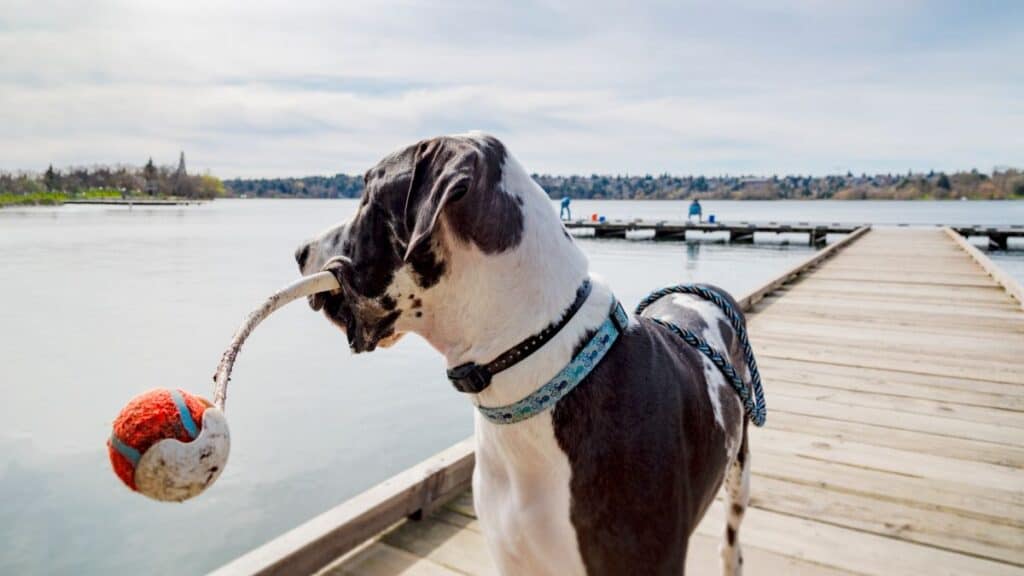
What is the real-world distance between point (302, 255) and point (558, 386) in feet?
2.61

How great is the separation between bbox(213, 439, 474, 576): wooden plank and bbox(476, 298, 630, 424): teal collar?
1.40m

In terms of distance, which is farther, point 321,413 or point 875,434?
point 321,413

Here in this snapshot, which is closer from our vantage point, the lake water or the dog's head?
the dog's head

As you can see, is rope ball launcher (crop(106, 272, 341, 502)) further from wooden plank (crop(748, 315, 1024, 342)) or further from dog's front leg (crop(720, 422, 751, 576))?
wooden plank (crop(748, 315, 1024, 342))

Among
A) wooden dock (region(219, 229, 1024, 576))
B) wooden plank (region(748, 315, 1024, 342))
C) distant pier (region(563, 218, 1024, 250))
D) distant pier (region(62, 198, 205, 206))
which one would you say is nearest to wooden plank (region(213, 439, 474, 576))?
wooden dock (region(219, 229, 1024, 576))

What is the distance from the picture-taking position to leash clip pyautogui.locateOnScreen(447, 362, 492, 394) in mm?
1638

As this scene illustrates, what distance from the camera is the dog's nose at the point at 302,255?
6.01 feet

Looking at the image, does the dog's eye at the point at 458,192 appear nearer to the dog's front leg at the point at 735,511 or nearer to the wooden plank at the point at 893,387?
the dog's front leg at the point at 735,511

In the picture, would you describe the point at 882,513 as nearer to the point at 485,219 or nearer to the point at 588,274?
the point at 588,274

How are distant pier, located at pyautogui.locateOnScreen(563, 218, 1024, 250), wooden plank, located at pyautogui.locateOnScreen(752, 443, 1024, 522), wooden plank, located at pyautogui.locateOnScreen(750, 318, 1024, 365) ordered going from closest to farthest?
wooden plank, located at pyautogui.locateOnScreen(752, 443, 1024, 522) → wooden plank, located at pyautogui.locateOnScreen(750, 318, 1024, 365) → distant pier, located at pyautogui.locateOnScreen(563, 218, 1024, 250)

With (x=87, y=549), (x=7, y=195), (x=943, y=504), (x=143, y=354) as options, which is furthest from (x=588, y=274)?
(x=7, y=195)

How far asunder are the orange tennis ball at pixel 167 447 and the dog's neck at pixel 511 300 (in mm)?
582

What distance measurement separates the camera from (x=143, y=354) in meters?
11.5

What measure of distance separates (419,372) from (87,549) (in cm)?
564
